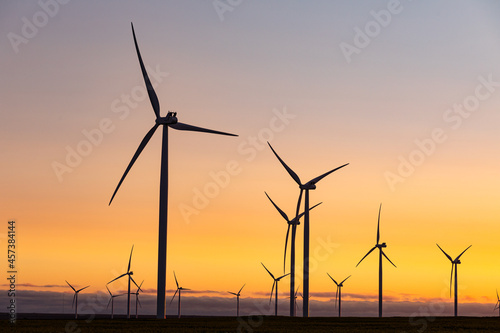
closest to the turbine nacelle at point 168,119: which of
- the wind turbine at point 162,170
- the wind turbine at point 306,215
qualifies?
the wind turbine at point 162,170

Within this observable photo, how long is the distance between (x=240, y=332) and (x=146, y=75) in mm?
37377

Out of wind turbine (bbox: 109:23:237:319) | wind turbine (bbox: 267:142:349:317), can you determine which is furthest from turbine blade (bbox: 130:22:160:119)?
wind turbine (bbox: 267:142:349:317)

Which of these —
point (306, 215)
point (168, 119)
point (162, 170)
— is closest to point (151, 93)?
point (168, 119)

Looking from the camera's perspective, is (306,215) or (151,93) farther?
(306,215)

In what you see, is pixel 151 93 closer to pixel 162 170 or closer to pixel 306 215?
pixel 162 170

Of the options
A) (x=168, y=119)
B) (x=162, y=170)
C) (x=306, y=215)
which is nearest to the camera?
(x=162, y=170)

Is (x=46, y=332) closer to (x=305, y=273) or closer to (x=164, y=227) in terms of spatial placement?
(x=164, y=227)

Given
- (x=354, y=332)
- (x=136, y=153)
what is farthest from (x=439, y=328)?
(x=136, y=153)

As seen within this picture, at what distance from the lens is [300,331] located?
72.4 meters

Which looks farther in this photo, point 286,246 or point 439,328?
point 286,246

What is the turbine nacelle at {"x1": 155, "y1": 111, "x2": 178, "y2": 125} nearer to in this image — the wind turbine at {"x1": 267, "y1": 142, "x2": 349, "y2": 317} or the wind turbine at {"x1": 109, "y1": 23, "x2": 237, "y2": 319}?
the wind turbine at {"x1": 109, "y1": 23, "x2": 237, "y2": 319}

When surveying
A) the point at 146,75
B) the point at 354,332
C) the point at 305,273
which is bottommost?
the point at 354,332

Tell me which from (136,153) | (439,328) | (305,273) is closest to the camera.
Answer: (439,328)

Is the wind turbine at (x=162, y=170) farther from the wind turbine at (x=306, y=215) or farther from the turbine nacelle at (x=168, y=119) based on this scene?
the wind turbine at (x=306, y=215)
